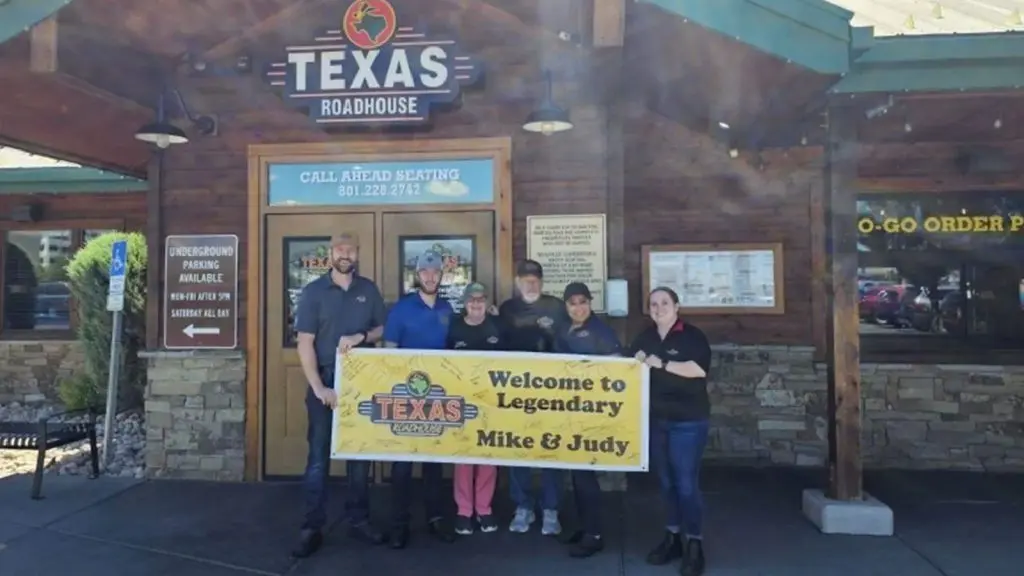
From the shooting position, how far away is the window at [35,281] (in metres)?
10.2

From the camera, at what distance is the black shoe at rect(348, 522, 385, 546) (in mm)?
4930

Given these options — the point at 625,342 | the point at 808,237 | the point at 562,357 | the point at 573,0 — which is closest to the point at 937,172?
the point at 808,237

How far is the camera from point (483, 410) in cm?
501

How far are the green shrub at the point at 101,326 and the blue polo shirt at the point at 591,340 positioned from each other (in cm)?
591

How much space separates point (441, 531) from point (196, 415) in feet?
8.86

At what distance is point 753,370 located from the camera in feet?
22.7

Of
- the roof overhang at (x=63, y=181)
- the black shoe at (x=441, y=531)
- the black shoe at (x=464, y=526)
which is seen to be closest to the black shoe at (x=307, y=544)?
the black shoe at (x=441, y=531)

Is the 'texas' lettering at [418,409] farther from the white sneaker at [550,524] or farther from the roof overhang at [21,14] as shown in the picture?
the roof overhang at [21,14]

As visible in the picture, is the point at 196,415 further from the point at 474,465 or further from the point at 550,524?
the point at 550,524

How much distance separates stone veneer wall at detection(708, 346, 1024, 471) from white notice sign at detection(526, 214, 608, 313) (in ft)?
5.26

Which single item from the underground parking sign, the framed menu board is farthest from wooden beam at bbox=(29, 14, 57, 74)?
the framed menu board

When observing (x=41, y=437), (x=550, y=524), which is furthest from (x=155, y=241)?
(x=550, y=524)

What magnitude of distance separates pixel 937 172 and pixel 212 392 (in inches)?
266

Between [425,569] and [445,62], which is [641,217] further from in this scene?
[425,569]
